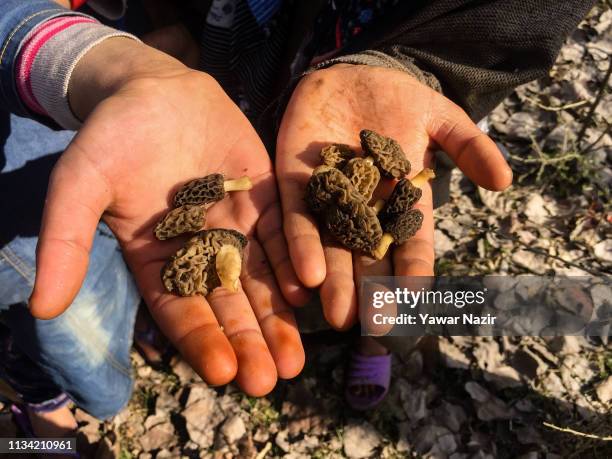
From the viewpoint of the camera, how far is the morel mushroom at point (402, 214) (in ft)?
10.4

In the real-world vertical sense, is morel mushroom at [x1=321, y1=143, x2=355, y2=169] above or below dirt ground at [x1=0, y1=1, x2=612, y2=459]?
above

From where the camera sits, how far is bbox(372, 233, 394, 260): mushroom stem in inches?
Result: 123

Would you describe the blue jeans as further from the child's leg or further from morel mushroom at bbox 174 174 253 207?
morel mushroom at bbox 174 174 253 207

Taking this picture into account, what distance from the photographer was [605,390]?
443cm

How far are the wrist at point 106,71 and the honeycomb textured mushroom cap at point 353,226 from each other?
1344 millimetres

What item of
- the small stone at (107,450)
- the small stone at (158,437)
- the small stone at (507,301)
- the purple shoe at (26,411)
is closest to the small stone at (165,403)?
the small stone at (158,437)

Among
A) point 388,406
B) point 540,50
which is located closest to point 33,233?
point 388,406

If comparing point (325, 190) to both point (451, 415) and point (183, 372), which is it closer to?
point (451, 415)

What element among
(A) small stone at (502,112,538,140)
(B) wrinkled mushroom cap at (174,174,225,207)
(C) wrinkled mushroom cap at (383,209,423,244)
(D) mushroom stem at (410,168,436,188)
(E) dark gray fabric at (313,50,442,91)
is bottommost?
(A) small stone at (502,112,538,140)

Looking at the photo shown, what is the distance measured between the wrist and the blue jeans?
2.83 ft

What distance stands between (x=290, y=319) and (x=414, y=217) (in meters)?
0.95

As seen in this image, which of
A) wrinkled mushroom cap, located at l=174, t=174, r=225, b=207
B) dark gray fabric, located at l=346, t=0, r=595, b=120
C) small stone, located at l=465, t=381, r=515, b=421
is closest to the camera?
wrinkled mushroom cap, located at l=174, t=174, r=225, b=207

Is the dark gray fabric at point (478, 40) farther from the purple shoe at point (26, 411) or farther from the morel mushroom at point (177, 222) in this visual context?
the purple shoe at point (26, 411)
